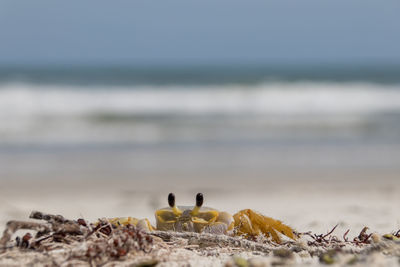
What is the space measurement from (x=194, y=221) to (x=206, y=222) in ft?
0.18

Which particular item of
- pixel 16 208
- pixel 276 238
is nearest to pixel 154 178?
pixel 16 208

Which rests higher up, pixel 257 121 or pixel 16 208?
pixel 257 121

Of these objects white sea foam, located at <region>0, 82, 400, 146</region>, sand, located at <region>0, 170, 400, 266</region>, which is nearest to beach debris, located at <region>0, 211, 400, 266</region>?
sand, located at <region>0, 170, 400, 266</region>

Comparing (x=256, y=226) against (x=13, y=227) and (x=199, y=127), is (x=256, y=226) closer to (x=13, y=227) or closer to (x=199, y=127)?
(x=13, y=227)

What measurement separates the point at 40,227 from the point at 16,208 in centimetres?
335

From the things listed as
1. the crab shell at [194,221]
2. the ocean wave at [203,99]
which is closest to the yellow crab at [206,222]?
the crab shell at [194,221]

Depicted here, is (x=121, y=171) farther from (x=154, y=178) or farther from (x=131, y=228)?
(x=131, y=228)

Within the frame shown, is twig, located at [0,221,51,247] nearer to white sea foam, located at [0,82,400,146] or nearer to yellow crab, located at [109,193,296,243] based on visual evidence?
yellow crab, located at [109,193,296,243]

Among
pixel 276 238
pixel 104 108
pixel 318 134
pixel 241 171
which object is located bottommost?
Answer: pixel 276 238

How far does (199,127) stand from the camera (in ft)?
38.2

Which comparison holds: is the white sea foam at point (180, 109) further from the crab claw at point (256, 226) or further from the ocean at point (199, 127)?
the crab claw at point (256, 226)

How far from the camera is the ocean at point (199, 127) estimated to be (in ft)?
25.1

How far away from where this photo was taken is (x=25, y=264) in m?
2.17

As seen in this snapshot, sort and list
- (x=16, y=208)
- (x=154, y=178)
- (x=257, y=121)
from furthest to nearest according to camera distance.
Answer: (x=257, y=121) → (x=154, y=178) → (x=16, y=208)
